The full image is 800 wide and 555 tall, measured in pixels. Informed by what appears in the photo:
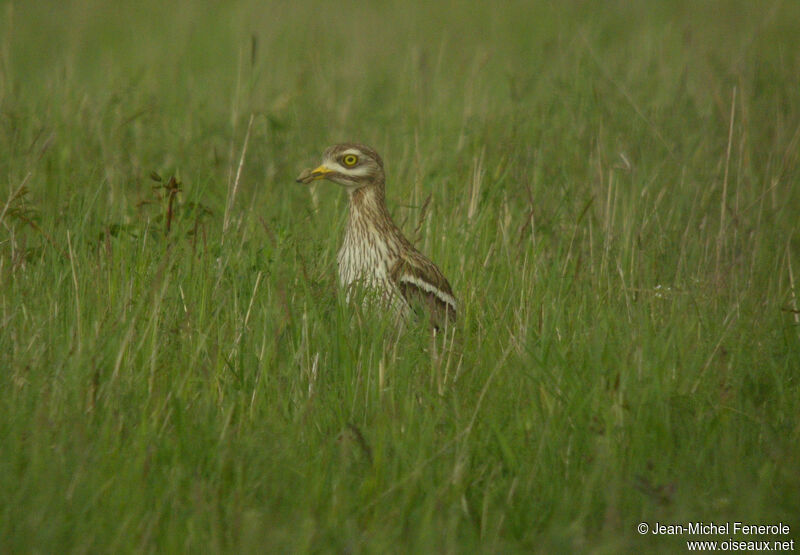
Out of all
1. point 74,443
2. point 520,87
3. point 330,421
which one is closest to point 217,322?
point 330,421

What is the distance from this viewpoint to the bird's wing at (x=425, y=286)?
5270 millimetres

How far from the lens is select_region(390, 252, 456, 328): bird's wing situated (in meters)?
5.27

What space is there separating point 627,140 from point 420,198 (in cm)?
150

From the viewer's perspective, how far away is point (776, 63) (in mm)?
10133

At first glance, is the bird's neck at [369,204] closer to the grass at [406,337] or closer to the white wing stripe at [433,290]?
the grass at [406,337]

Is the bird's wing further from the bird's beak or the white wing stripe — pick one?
the bird's beak

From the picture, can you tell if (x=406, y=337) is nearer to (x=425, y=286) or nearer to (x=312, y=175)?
(x=425, y=286)

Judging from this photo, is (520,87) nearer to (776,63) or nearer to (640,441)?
(776,63)

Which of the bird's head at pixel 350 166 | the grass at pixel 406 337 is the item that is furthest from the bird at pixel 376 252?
the grass at pixel 406 337

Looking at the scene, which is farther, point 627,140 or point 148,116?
point 148,116

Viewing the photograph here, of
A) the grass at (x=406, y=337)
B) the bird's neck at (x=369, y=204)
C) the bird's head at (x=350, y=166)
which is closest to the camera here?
the grass at (x=406, y=337)

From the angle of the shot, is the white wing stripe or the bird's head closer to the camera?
the white wing stripe

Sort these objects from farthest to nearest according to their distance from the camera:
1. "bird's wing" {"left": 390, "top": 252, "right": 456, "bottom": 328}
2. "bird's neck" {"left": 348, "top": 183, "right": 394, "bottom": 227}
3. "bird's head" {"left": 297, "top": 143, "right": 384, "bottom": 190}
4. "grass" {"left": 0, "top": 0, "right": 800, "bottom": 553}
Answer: "bird's head" {"left": 297, "top": 143, "right": 384, "bottom": 190}, "bird's neck" {"left": 348, "top": 183, "right": 394, "bottom": 227}, "bird's wing" {"left": 390, "top": 252, "right": 456, "bottom": 328}, "grass" {"left": 0, "top": 0, "right": 800, "bottom": 553}

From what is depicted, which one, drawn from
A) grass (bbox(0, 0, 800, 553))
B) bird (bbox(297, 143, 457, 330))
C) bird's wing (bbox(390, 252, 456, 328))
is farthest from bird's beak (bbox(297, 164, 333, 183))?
bird's wing (bbox(390, 252, 456, 328))
